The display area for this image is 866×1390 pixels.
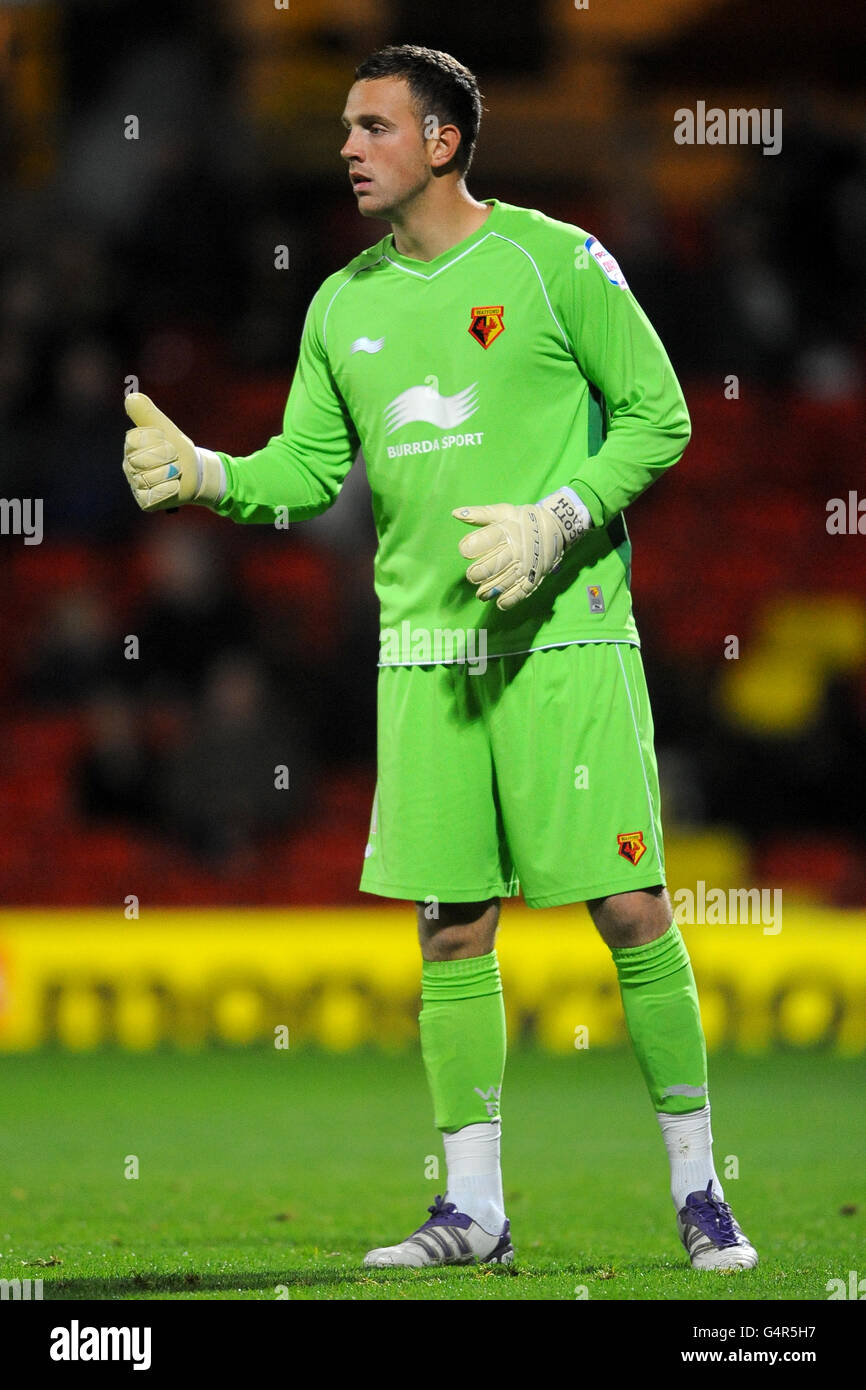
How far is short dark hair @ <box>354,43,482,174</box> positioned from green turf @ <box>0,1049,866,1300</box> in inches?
90.8

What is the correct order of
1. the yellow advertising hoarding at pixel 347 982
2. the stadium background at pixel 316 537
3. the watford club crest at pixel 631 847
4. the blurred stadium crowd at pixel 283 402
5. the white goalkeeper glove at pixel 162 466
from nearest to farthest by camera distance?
1. the watford club crest at pixel 631 847
2. the white goalkeeper glove at pixel 162 466
3. the yellow advertising hoarding at pixel 347 982
4. the stadium background at pixel 316 537
5. the blurred stadium crowd at pixel 283 402

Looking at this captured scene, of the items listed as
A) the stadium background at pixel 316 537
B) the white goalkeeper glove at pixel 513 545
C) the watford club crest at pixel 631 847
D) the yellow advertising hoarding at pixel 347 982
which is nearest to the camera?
the white goalkeeper glove at pixel 513 545

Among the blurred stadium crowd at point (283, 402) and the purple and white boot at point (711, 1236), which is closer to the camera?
the purple and white boot at point (711, 1236)

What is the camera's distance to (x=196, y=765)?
9188mm

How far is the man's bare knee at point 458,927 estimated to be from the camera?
3924 mm

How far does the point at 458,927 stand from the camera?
12.9 feet

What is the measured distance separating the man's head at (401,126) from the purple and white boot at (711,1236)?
211cm

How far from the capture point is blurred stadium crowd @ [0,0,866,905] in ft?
31.0

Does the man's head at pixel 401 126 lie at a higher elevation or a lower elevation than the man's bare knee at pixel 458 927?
higher

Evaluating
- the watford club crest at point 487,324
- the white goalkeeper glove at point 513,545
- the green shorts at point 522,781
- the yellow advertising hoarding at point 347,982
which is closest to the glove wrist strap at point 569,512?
the white goalkeeper glove at point 513,545

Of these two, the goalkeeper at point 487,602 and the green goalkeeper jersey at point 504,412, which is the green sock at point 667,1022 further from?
the green goalkeeper jersey at point 504,412

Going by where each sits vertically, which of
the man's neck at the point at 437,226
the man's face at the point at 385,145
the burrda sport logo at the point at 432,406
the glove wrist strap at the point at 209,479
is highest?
the man's face at the point at 385,145

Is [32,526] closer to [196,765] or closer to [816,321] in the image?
[196,765]

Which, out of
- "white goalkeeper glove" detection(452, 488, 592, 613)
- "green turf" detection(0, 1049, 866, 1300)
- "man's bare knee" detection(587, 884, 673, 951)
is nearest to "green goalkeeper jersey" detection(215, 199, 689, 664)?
"white goalkeeper glove" detection(452, 488, 592, 613)
